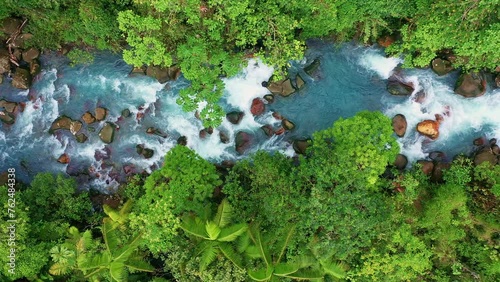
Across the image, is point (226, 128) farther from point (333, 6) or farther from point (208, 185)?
point (333, 6)

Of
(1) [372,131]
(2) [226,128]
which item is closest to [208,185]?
(2) [226,128]

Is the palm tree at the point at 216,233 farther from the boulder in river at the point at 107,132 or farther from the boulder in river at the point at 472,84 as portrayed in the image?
the boulder in river at the point at 472,84

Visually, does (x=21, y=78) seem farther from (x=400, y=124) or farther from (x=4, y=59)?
(x=400, y=124)

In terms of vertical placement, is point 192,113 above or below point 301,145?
above

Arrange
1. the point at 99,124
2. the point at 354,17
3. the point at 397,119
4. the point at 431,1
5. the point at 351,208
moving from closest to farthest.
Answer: the point at 351,208, the point at 431,1, the point at 354,17, the point at 397,119, the point at 99,124

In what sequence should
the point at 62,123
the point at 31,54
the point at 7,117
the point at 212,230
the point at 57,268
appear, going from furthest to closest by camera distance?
1. the point at 7,117
2. the point at 62,123
3. the point at 31,54
4. the point at 57,268
5. the point at 212,230

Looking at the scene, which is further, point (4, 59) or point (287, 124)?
point (4, 59)

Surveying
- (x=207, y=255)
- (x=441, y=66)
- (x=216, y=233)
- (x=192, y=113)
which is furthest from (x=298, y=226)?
(x=441, y=66)
